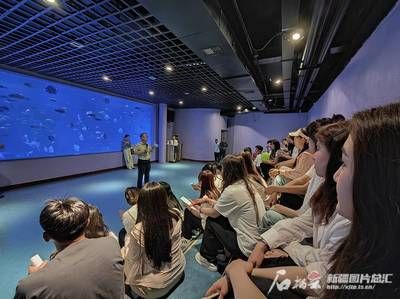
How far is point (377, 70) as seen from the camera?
80.6 inches

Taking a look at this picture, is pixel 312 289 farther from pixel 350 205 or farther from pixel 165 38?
pixel 165 38

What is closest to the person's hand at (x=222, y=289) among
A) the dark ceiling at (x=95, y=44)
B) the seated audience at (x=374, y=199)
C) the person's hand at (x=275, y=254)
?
the person's hand at (x=275, y=254)

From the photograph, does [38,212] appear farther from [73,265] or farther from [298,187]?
[298,187]

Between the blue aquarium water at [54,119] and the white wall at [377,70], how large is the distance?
630 cm

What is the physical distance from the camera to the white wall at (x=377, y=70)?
1686 mm

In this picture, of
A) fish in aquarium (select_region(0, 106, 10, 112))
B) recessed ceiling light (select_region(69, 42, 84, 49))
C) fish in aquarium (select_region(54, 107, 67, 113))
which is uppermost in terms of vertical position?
recessed ceiling light (select_region(69, 42, 84, 49))

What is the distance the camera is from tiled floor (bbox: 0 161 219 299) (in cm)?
201

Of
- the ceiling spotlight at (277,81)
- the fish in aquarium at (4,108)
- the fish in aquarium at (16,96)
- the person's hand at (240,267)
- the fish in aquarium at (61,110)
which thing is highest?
the ceiling spotlight at (277,81)

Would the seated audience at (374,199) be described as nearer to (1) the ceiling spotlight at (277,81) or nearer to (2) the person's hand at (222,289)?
(2) the person's hand at (222,289)

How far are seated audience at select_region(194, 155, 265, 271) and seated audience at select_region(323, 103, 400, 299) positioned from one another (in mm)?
1209

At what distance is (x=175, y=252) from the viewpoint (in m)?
1.60

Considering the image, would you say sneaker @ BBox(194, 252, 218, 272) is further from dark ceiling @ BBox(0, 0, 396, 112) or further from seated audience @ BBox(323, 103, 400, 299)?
dark ceiling @ BBox(0, 0, 396, 112)

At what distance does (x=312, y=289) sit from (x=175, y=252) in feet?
3.43

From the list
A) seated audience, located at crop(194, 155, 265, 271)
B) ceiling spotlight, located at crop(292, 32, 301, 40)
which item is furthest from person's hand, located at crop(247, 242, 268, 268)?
ceiling spotlight, located at crop(292, 32, 301, 40)
